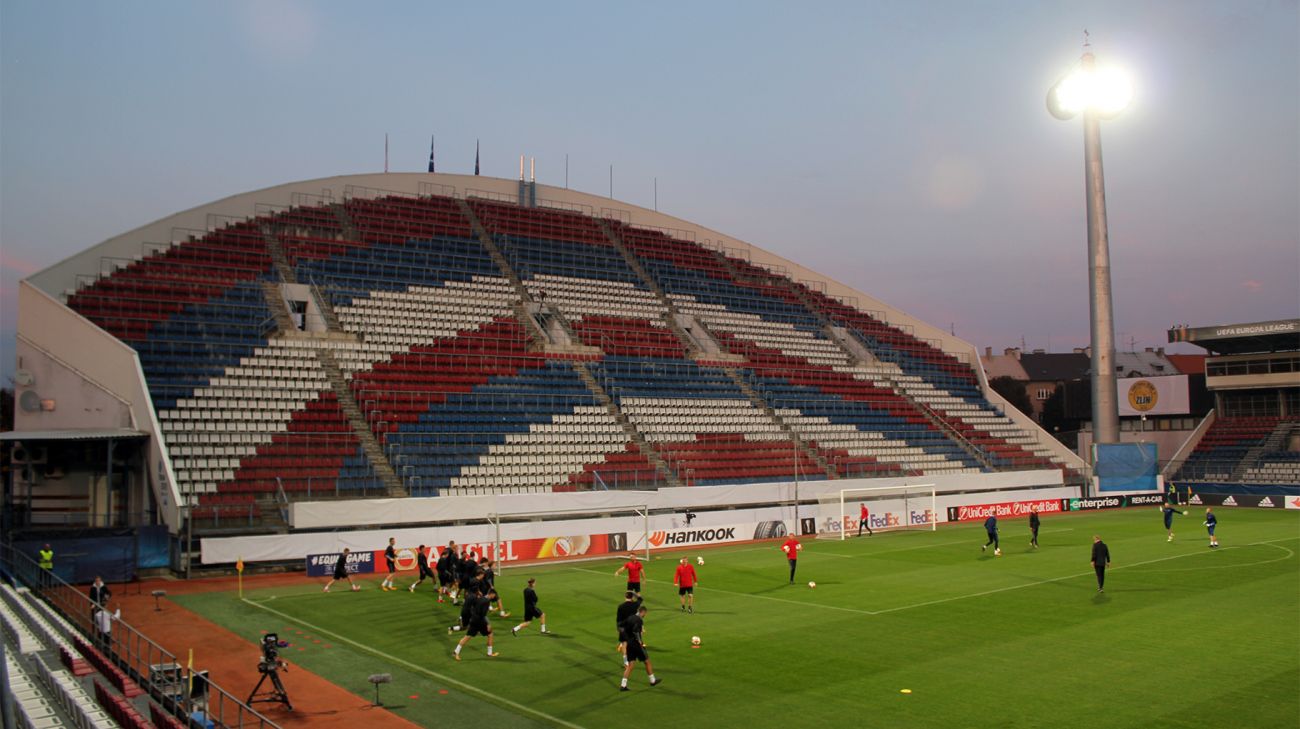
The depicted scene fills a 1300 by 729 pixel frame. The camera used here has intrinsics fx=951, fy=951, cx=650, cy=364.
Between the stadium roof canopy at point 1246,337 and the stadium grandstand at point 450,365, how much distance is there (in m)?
12.8

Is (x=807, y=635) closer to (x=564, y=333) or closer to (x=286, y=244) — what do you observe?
(x=564, y=333)

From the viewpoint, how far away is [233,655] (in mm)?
19016

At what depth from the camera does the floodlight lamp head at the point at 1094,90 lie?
53.8m

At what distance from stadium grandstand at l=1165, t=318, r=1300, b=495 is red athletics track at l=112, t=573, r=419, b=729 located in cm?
5506

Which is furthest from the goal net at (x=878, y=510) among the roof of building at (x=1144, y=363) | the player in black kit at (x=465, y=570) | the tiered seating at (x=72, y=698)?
the roof of building at (x=1144, y=363)

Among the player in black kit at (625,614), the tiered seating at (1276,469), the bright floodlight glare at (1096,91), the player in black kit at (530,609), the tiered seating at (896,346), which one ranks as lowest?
the player in black kit at (530,609)

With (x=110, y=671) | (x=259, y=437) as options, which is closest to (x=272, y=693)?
(x=110, y=671)

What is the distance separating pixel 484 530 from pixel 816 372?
27.8 meters

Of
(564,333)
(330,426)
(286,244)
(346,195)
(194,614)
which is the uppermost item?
(346,195)

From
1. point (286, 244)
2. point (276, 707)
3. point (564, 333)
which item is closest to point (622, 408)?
point (564, 333)

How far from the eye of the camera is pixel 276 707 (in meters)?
15.1

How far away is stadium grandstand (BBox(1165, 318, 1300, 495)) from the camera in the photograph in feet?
191

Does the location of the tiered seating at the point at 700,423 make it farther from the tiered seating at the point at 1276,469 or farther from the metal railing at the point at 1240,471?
the tiered seating at the point at 1276,469

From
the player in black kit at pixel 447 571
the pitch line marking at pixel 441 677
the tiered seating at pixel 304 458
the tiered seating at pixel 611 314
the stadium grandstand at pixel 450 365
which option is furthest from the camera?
the tiered seating at pixel 611 314
